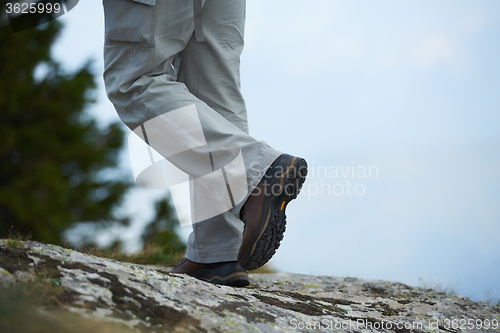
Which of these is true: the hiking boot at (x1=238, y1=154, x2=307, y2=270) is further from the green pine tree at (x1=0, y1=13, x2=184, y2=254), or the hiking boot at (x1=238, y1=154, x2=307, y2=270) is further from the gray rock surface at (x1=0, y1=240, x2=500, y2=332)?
the green pine tree at (x1=0, y1=13, x2=184, y2=254)

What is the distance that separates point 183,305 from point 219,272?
0.69m

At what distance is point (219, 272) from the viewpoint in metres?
1.80

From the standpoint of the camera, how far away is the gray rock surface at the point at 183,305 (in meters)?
1.00

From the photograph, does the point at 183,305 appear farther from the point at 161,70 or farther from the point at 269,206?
the point at 161,70

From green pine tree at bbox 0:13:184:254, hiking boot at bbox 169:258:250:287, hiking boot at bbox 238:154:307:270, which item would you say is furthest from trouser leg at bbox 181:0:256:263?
green pine tree at bbox 0:13:184:254

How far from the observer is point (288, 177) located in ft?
4.93

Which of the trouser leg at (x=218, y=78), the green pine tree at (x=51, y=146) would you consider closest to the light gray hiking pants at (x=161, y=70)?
the trouser leg at (x=218, y=78)

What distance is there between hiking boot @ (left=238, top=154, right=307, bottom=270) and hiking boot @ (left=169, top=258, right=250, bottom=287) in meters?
0.23

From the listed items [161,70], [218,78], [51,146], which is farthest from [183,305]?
[51,146]

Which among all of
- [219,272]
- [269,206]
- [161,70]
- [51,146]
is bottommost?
[219,272]

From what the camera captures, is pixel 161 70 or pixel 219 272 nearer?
pixel 161 70

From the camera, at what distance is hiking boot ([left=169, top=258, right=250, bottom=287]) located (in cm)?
176

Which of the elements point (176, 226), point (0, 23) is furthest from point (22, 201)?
point (0, 23)

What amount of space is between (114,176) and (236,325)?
8.60 meters
